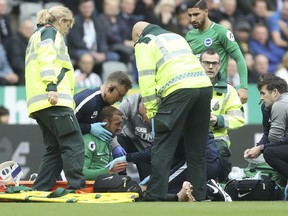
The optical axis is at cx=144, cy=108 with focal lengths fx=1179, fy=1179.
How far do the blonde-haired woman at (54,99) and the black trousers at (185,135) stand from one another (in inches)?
34.9

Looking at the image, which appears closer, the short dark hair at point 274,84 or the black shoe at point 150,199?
the black shoe at point 150,199

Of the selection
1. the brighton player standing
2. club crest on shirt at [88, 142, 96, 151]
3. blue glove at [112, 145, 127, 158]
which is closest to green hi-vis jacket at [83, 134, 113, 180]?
club crest on shirt at [88, 142, 96, 151]

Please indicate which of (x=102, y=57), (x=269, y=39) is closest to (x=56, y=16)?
(x=102, y=57)

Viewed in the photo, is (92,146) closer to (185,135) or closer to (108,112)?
(108,112)

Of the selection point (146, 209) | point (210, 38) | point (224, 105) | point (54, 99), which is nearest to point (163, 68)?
point (54, 99)

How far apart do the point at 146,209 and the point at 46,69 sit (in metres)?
2.45

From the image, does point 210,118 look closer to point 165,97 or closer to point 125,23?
point 165,97

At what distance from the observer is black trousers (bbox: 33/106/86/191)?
37.9 ft

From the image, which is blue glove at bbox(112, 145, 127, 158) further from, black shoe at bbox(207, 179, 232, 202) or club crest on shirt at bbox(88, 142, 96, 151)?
black shoe at bbox(207, 179, 232, 202)

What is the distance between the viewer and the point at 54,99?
11.5m

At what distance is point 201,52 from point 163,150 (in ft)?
7.12

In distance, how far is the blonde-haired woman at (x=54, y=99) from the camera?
1155 cm

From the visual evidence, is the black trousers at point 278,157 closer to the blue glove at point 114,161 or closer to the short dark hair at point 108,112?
the blue glove at point 114,161

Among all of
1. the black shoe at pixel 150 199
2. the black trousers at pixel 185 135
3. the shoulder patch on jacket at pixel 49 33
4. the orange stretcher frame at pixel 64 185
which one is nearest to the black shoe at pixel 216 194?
the black trousers at pixel 185 135
